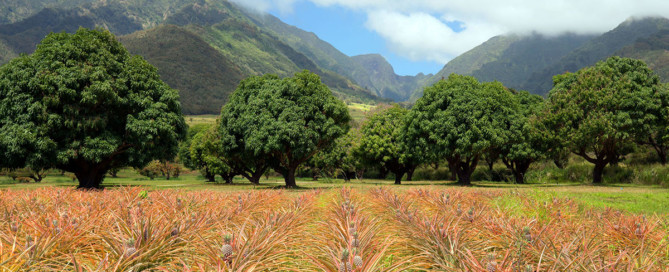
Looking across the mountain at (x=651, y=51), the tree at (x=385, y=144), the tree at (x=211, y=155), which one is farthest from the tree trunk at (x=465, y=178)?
the mountain at (x=651, y=51)

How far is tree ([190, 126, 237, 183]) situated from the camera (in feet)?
96.6

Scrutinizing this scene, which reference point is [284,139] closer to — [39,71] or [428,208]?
[39,71]

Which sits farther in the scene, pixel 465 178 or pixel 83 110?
pixel 465 178

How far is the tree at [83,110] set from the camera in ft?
56.0

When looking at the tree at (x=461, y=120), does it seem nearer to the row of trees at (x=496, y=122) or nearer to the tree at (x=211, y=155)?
the row of trees at (x=496, y=122)

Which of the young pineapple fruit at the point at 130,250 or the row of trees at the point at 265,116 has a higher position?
the row of trees at the point at 265,116

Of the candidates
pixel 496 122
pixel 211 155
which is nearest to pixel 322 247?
pixel 496 122

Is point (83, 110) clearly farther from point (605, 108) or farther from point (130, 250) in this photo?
point (605, 108)

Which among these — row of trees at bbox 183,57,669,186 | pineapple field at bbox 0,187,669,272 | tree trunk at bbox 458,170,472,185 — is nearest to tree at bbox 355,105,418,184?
row of trees at bbox 183,57,669,186

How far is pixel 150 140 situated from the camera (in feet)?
62.5

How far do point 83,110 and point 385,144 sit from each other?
24.6m

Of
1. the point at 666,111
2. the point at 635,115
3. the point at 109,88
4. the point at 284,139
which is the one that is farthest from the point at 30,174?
the point at 666,111

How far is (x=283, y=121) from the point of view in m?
20.4

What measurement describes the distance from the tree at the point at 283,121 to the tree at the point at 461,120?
6.77m
